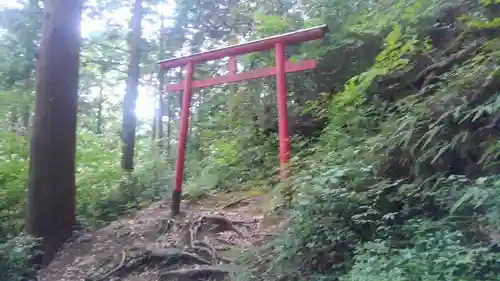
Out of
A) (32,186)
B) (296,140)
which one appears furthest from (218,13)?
(32,186)

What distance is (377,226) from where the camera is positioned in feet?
15.2

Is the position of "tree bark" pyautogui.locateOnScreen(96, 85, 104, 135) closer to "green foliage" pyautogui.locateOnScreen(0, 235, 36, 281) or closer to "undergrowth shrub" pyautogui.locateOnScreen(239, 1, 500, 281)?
"green foliage" pyautogui.locateOnScreen(0, 235, 36, 281)

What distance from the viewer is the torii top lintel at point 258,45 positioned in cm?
698

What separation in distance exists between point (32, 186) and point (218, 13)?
27.2 feet

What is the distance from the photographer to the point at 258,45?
7.70 m

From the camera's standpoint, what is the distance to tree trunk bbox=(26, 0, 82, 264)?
7820 millimetres

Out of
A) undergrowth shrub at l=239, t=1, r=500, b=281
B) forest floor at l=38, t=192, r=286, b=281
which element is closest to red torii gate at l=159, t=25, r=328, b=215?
forest floor at l=38, t=192, r=286, b=281

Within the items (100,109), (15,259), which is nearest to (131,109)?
(15,259)

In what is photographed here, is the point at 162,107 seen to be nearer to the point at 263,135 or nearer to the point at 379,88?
the point at 263,135

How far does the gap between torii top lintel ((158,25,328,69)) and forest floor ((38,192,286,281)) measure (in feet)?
8.21

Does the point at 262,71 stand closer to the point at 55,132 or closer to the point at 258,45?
the point at 258,45

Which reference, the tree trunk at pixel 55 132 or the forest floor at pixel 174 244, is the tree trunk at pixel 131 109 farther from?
the tree trunk at pixel 55 132

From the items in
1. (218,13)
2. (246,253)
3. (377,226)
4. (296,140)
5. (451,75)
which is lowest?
(246,253)

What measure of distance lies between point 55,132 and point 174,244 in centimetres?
291
